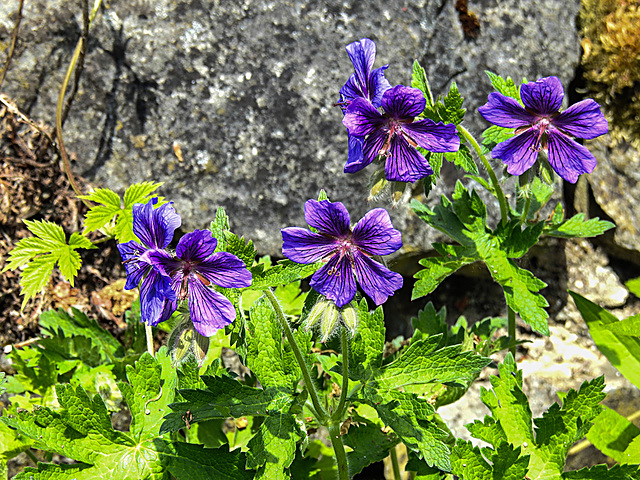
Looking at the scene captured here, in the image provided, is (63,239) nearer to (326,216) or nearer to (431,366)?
(326,216)

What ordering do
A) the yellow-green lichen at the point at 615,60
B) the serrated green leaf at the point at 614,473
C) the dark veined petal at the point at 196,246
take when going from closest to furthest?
1. the dark veined petal at the point at 196,246
2. the serrated green leaf at the point at 614,473
3. the yellow-green lichen at the point at 615,60

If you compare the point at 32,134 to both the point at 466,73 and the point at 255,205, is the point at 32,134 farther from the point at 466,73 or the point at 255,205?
the point at 466,73

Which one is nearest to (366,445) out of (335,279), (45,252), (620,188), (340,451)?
(340,451)

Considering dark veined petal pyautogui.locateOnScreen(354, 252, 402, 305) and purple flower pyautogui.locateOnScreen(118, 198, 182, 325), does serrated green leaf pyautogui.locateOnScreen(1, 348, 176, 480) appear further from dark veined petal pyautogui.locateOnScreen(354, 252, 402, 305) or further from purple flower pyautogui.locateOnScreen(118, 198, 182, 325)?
dark veined petal pyautogui.locateOnScreen(354, 252, 402, 305)

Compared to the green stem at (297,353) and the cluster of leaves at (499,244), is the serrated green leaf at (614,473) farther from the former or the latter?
the green stem at (297,353)

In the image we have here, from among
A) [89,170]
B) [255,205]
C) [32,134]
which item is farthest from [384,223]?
[32,134]

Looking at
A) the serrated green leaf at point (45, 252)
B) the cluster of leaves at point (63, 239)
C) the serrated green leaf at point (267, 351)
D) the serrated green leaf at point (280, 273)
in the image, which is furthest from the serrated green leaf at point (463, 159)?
the serrated green leaf at point (45, 252)
